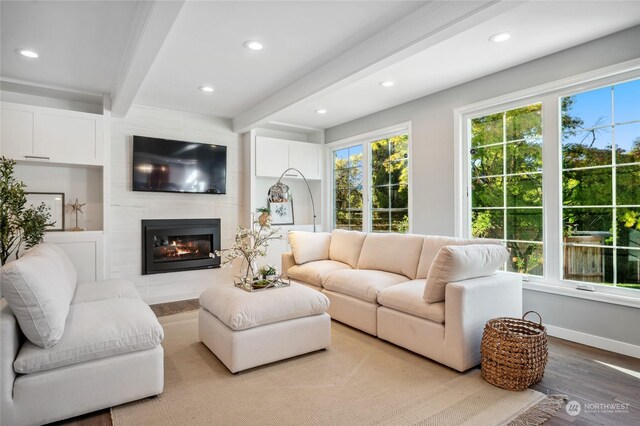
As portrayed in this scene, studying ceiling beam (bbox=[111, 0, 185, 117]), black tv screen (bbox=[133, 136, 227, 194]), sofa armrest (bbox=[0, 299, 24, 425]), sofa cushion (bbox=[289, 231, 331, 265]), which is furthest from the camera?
black tv screen (bbox=[133, 136, 227, 194])

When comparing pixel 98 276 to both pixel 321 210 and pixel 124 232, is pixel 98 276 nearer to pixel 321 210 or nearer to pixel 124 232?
pixel 124 232

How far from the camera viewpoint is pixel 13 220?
3.32m

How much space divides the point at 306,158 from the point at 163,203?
2.29 m

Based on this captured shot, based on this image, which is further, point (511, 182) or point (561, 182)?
point (511, 182)

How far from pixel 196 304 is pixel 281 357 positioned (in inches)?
89.3

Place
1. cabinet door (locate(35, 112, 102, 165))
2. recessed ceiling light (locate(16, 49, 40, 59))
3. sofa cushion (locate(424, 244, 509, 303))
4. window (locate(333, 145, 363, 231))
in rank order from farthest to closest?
window (locate(333, 145, 363, 231)) → cabinet door (locate(35, 112, 102, 165)) → recessed ceiling light (locate(16, 49, 40, 59)) → sofa cushion (locate(424, 244, 509, 303))

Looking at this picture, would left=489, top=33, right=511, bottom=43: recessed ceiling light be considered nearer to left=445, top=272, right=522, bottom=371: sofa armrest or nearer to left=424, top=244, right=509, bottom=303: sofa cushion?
left=424, top=244, right=509, bottom=303: sofa cushion

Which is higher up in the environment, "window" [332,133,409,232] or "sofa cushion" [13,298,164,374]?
"window" [332,133,409,232]

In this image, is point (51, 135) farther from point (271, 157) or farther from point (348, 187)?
point (348, 187)

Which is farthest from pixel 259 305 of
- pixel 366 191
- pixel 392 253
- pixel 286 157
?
pixel 286 157

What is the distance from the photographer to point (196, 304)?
178 inches

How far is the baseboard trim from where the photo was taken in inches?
109

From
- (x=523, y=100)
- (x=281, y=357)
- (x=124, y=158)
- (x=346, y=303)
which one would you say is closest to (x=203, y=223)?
(x=124, y=158)

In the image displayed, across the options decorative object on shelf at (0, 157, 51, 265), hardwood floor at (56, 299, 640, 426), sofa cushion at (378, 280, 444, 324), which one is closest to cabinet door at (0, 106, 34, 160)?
decorative object on shelf at (0, 157, 51, 265)
